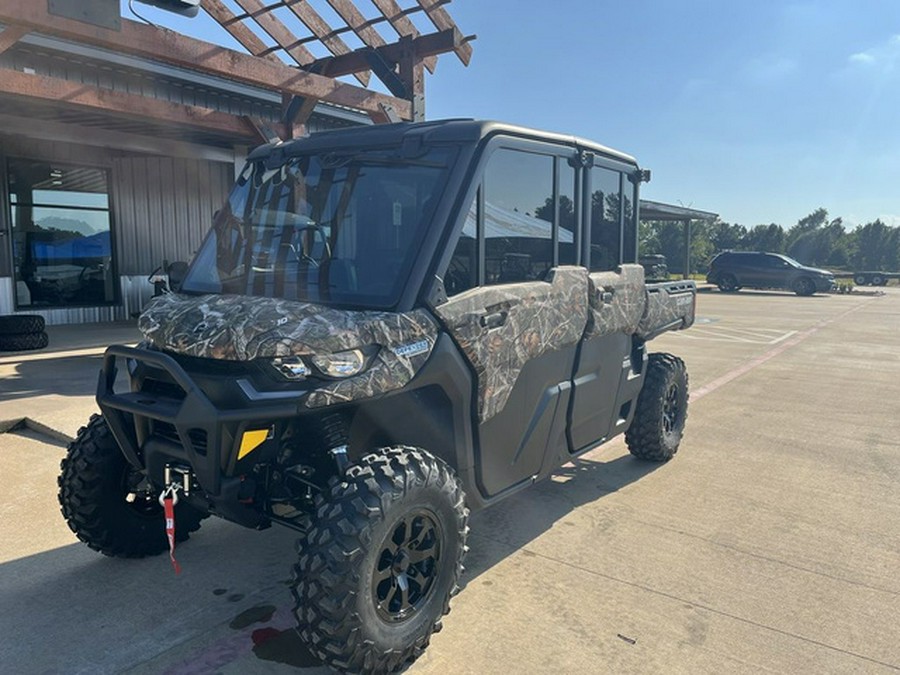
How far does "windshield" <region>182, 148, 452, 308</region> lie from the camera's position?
2883 mm

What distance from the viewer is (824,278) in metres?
27.1

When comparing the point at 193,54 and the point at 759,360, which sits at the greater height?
the point at 193,54

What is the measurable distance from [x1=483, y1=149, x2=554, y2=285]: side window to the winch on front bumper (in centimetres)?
123

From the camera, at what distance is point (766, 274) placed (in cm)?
2814

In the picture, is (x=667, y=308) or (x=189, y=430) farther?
(x=667, y=308)

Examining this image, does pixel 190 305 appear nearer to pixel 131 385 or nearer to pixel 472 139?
pixel 131 385

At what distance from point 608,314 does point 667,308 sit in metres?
1.19

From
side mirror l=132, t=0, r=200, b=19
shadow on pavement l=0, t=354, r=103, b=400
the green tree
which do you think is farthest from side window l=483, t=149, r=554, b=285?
the green tree

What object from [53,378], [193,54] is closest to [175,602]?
[53,378]

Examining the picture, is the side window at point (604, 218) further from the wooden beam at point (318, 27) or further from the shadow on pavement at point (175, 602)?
the wooden beam at point (318, 27)

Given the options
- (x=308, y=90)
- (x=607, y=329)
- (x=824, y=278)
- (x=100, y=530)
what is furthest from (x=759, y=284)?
(x=100, y=530)

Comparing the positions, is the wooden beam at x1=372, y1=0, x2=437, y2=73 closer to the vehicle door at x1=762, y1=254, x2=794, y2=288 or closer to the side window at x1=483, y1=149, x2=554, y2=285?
the side window at x1=483, y1=149, x2=554, y2=285

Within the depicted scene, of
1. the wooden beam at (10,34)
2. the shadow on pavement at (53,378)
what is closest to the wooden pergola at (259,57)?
the wooden beam at (10,34)

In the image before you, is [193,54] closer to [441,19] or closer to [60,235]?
[441,19]
